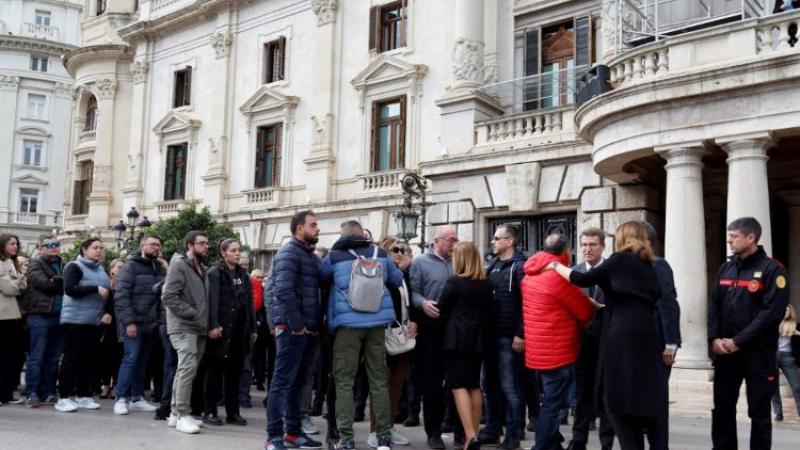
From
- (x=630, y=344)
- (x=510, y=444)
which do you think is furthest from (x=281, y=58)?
(x=630, y=344)

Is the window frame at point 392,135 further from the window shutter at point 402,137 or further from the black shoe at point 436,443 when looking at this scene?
the black shoe at point 436,443

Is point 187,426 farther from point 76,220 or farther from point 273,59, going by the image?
point 76,220

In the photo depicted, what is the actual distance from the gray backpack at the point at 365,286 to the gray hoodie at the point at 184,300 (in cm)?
224

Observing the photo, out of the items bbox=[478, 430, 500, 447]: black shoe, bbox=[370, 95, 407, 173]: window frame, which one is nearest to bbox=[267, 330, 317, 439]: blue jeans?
bbox=[478, 430, 500, 447]: black shoe

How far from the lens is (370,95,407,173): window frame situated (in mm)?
22219

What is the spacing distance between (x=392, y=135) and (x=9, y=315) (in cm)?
1389

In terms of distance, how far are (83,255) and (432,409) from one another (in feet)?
16.8

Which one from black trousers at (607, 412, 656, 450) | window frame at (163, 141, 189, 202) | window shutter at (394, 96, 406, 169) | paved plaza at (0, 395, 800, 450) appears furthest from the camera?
window frame at (163, 141, 189, 202)

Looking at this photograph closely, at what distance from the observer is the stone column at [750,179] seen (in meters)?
12.1

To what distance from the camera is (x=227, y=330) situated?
30.3 ft

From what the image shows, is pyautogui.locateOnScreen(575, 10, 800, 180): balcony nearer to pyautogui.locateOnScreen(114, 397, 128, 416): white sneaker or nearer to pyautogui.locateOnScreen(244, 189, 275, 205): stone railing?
pyautogui.locateOnScreen(114, 397, 128, 416): white sneaker

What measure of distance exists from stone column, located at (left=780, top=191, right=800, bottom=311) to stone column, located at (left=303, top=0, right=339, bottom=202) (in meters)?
12.3

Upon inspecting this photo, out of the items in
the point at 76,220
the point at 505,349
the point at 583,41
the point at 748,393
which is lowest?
the point at 748,393

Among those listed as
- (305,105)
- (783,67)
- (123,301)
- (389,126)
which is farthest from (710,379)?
(305,105)
